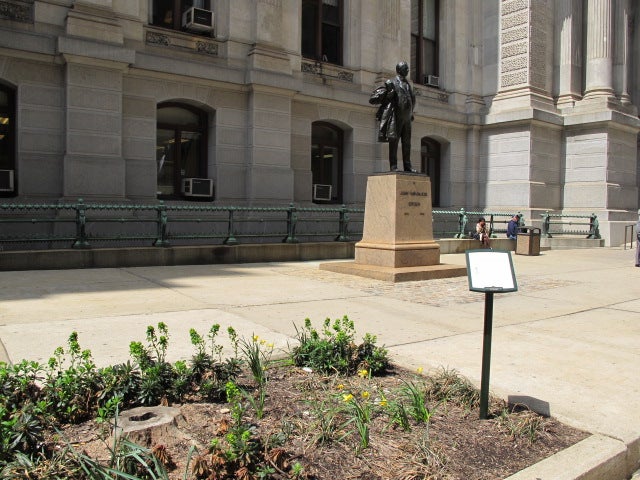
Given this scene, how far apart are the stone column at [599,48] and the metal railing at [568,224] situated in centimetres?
536

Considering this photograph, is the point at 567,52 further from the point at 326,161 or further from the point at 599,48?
the point at 326,161

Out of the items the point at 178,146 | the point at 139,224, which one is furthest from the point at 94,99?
the point at 139,224

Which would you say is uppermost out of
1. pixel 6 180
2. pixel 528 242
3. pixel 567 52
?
pixel 567 52

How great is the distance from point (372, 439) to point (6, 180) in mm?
13335

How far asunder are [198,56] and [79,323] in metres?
12.2

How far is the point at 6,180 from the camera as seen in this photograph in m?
13.8

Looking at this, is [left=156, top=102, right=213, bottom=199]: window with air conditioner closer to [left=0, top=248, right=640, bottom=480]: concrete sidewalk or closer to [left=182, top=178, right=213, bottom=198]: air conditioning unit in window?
[left=182, top=178, right=213, bottom=198]: air conditioning unit in window

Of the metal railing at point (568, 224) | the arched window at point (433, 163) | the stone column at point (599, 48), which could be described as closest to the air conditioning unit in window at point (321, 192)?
the arched window at point (433, 163)

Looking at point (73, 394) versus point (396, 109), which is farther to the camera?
point (396, 109)

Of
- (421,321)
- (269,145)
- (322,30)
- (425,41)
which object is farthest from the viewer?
(425,41)

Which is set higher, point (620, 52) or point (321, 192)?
point (620, 52)

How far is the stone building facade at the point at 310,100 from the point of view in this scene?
14.1 meters

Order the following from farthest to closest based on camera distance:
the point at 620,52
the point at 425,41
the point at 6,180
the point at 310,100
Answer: the point at 620,52
the point at 425,41
the point at 310,100
the point at 6,180

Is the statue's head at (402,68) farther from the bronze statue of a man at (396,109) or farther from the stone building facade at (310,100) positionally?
the stone building facade at (310,100)
